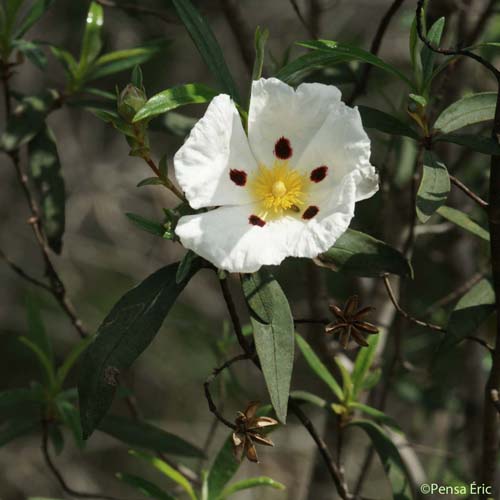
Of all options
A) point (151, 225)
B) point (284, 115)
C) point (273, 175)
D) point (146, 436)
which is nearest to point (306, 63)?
point (284, 115)

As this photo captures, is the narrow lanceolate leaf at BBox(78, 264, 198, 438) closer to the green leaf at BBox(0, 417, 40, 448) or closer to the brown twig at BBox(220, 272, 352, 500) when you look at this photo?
the brown twig at BBox(220, 272, 352, 500)

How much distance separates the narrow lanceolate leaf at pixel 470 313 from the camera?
71.9 inches

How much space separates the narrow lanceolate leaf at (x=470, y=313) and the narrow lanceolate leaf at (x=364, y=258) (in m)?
0.25

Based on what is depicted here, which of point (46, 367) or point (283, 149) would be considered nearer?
point (283, 149)

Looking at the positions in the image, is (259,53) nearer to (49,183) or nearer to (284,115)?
(284,115)

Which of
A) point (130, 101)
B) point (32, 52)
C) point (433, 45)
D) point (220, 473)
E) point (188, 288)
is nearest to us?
point (130, 101)

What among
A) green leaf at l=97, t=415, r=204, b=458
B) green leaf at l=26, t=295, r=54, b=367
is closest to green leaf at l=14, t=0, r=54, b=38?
green leaf at l=26, t=295, r=54, b=367

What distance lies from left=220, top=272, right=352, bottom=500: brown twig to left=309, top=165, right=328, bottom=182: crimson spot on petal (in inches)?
10.7

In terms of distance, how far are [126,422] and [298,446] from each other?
8.85 feet

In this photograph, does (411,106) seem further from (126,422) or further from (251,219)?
(126,422)

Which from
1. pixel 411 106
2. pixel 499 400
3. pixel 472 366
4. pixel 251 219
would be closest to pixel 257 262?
pixel 251 219

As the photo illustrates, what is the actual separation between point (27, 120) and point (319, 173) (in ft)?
2.98

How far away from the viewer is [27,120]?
7.24ft

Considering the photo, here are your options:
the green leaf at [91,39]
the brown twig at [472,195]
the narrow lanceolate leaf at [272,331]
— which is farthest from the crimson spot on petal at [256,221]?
the green leaf at [91,39]
